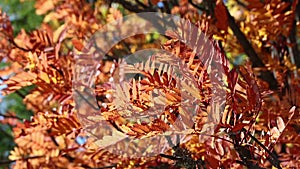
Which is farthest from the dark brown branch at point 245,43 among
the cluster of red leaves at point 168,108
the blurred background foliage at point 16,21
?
the blurred background foliage at point 16,21

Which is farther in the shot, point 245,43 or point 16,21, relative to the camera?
point 16,21

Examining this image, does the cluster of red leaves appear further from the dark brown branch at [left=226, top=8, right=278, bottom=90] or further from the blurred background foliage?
the blurred background foliage

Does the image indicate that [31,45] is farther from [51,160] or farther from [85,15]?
[85,15]

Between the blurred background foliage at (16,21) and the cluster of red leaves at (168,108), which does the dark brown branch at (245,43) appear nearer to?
the cluster of red leaves at (168,108)

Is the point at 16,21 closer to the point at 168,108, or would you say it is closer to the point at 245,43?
the point at 245,43

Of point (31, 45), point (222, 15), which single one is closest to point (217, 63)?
point (222, 15)

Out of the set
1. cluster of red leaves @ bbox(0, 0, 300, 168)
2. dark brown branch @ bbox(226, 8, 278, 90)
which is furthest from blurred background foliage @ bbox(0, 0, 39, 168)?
dark brown branch @ bbox(226, 8, 278, 90)

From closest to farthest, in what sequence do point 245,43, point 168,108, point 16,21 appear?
point 168,108 → point 245,43 → point 16,21

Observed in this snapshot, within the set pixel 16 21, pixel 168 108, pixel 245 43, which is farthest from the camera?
pixel 16 21

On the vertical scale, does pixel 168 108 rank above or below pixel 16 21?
below

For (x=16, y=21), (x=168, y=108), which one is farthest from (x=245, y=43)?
(x=16, y=21)
